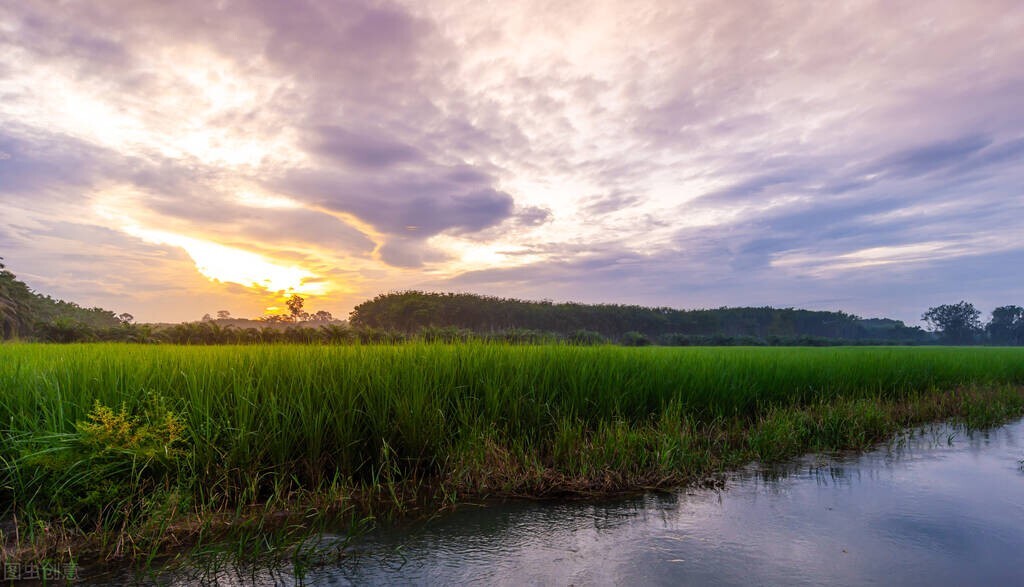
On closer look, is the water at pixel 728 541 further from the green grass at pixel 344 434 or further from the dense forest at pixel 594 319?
the dense forest at pixel 594 319

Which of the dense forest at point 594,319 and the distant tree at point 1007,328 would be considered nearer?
the dense forest at point 594,319

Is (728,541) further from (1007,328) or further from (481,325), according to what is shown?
(1007,328)

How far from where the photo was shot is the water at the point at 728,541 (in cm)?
285

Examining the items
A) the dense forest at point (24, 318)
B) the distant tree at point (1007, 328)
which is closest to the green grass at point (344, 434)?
the dense forest at point (24, 318)

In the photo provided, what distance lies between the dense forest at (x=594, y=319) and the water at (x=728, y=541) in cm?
1350

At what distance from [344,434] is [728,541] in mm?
2992

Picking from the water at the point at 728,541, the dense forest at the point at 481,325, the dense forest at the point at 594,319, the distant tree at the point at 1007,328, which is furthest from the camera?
the distant tree at the point at 1007,328

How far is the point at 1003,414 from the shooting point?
9055 millimetres

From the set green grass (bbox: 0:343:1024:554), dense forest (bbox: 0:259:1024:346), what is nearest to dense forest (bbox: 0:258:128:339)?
dense forest (bbox: 0:259:1024:346)

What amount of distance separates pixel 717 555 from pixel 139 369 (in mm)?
5099

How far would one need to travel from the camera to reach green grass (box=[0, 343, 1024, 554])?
3291 mm

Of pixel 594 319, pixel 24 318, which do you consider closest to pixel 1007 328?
pixel 594 319

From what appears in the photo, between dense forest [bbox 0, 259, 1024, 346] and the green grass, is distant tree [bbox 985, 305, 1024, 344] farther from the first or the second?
the green grass

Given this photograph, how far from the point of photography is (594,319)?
44.7m
